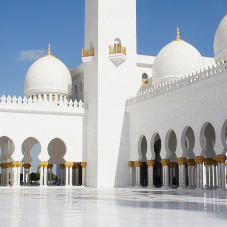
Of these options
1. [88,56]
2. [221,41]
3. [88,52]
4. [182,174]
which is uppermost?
[88,52]

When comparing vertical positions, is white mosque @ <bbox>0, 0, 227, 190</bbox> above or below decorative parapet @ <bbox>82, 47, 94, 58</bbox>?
below

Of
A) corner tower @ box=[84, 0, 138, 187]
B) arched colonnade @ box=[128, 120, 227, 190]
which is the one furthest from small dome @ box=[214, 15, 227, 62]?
corner tower @ box=[84, 0, 138, 187]

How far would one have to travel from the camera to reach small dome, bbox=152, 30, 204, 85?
19422 mm

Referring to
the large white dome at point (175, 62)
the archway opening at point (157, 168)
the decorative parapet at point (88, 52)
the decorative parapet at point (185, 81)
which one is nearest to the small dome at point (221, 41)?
the decorative parapet at point (185, 81)

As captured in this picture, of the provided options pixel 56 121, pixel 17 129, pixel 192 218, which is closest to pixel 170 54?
pixel 56 121

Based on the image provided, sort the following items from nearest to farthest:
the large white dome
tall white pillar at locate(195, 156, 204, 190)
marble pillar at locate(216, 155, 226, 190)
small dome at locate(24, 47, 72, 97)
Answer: marble pillar at locate(216, 155, 226, 190) < tall white pillar at locate(195, 156, 204, 190) < the large white dome < small dome at locate(24, 47, 72, 97)

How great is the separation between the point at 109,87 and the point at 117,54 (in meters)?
1.83

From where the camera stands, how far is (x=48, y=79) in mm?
22641

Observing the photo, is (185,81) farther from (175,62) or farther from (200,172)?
(175,62)

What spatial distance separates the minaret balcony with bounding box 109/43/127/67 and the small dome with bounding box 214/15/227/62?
497cm

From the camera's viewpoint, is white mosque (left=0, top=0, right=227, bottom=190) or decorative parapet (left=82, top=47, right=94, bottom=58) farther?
decorative parapet (left=82, top=47, right=94, bottom=58)

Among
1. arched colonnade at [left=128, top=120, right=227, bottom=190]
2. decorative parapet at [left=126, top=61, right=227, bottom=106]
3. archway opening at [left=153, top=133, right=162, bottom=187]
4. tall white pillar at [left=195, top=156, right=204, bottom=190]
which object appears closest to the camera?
arched colonnade at [left=128, top=120, right=227, bottom=190]

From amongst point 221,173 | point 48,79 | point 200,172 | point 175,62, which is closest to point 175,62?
point 175,62

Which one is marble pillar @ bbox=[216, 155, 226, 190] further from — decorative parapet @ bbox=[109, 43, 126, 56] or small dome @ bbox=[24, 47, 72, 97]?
small dome @ bbox=[24, 47, 72, 97]
